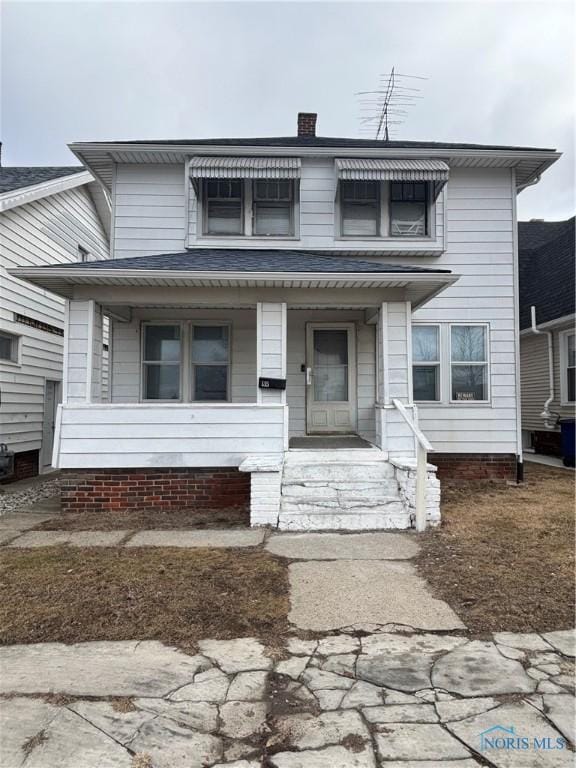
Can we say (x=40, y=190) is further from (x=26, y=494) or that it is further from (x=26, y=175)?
(x=26, y=494)

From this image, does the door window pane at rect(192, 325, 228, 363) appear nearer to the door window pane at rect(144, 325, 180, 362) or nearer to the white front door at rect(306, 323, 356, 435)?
the door window pane at rect(144, 325, 180, 362)

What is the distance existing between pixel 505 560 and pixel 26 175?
38.8 feet

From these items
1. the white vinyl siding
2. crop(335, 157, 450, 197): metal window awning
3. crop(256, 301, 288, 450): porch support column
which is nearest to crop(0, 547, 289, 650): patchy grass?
crop(256, 301, 288, 450): porch support column

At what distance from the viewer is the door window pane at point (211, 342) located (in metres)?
8.37

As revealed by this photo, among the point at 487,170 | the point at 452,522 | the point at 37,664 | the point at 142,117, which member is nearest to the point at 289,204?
the point at 487,170

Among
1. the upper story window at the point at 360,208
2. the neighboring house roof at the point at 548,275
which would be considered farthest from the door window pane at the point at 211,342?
the neighboring house roof at the point at 548,275

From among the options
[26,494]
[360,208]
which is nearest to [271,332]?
[360,208]

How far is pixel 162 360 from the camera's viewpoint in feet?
27.2

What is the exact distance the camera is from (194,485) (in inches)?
251

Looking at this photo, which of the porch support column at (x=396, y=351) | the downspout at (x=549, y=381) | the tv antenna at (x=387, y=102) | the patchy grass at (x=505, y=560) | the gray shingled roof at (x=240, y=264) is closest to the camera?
the patchy grass at (x=505, y=560)

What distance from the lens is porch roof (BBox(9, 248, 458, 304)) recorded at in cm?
618

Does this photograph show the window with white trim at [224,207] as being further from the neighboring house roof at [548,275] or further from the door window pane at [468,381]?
the neighboring house roof at [548,275]

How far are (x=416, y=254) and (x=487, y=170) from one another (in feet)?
6.96

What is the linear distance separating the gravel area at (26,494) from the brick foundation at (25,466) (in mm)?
385
